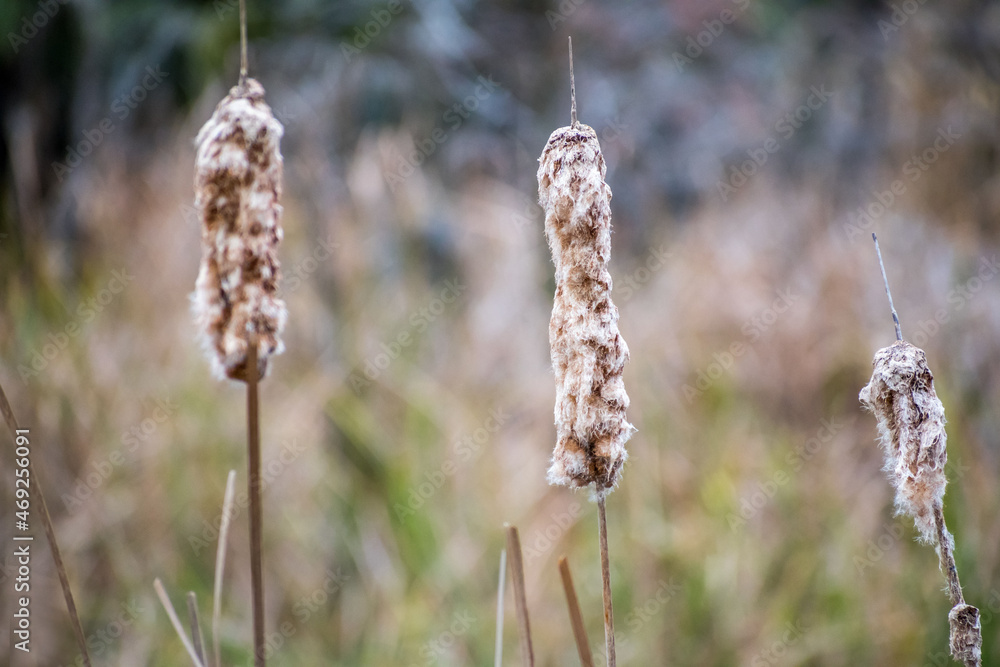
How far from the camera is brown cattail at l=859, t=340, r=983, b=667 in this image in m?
0.38

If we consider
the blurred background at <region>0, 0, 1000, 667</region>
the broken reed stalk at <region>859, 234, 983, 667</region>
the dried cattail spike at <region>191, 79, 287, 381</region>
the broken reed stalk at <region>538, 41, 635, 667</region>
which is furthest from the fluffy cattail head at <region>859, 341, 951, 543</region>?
the blurred background at <region>0, 0, 1000, 667</region>

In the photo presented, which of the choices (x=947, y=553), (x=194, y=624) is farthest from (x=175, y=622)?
(x=947, y=553)

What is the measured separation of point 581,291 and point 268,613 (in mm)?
1575

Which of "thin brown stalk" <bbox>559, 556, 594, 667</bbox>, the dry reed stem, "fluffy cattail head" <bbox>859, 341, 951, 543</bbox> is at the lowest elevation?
the dry reed stem

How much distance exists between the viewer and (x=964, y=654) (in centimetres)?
38

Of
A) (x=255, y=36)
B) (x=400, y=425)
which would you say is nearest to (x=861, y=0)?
(x=255, y=36)

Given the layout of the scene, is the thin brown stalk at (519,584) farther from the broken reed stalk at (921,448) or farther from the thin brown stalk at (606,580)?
the broken reed stalk at (921,448)

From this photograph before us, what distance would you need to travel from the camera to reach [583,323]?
389 millimetres

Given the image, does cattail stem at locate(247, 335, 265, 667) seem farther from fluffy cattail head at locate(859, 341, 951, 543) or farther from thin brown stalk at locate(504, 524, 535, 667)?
fluffy cattail head at locate(859, 341, 951, 543)

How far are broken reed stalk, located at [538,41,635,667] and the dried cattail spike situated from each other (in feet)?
0.43

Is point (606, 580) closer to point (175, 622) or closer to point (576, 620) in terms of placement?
point (576, 620)

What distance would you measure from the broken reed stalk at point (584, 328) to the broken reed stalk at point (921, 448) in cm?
12

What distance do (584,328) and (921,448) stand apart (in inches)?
6.7

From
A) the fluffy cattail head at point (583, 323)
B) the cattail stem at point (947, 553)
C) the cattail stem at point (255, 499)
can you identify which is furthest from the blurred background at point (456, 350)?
the cattail stem at point (255, 499)
